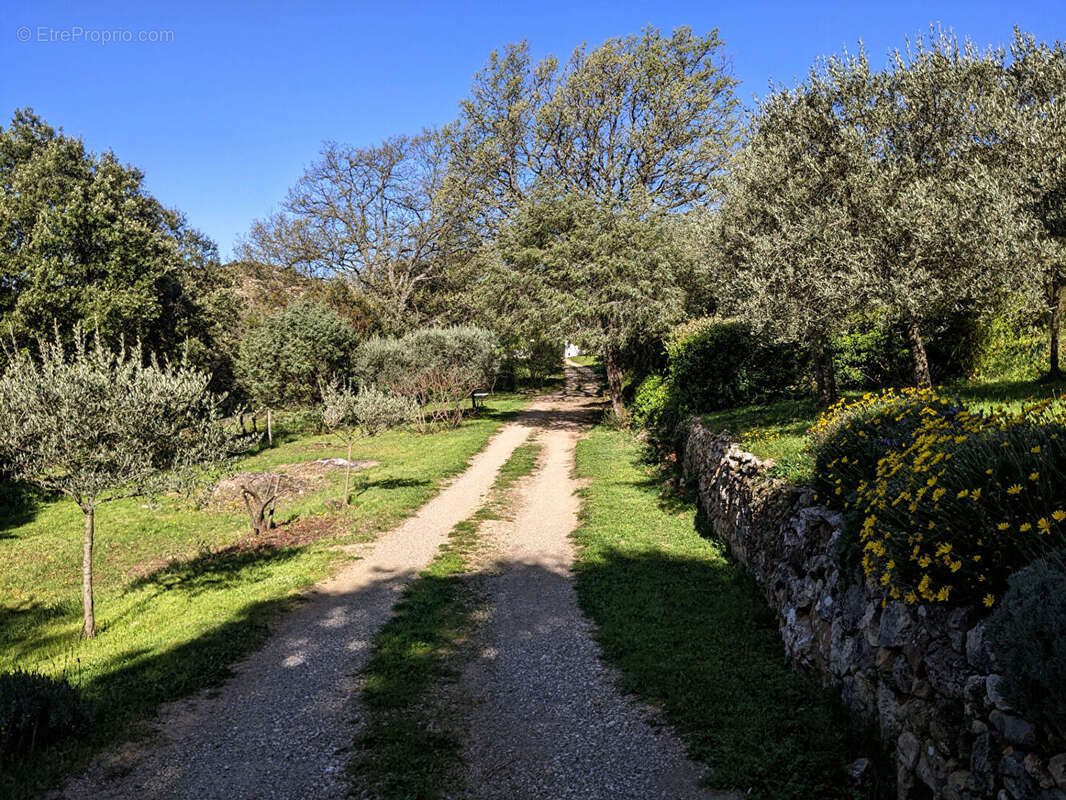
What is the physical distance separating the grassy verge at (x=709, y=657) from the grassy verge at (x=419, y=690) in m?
2.12

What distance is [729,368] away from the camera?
828 inches

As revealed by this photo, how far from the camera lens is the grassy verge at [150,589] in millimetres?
7406

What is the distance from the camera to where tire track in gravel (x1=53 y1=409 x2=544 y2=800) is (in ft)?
18.8

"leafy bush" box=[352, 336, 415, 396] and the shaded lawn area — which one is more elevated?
"leafy bush" box=[352, 336, 415, 396]

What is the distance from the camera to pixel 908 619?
5102mm

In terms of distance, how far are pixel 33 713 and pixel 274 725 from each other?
226 cm

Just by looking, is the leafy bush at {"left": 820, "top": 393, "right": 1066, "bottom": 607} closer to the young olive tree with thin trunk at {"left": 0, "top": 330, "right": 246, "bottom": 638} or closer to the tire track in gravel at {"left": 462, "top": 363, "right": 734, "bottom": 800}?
the tire track in gravel at {"left": 462, "top": 363, "right": 734, "bottom": 800}

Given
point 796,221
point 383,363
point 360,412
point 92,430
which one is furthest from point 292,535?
point 383,363

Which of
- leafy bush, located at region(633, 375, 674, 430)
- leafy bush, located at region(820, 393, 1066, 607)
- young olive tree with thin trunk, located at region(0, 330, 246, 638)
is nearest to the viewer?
leafy bush, located at region(820, 393, 1066, 607)

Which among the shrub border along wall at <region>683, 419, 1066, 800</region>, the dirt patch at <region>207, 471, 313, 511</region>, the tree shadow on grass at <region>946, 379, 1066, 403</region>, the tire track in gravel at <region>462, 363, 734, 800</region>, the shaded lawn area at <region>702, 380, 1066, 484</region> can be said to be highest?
the tree shadow on grass at <region>946, 379, 1066, 403</region>

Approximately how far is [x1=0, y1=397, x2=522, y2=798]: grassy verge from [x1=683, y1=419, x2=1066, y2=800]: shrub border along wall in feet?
23.9

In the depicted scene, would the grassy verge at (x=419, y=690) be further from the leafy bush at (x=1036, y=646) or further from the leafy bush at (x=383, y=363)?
the leafy bush at (x=383, y=363)

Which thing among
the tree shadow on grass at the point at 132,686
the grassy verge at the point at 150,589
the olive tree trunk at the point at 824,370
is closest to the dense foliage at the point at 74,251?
the grassy verge at the point at 150,589

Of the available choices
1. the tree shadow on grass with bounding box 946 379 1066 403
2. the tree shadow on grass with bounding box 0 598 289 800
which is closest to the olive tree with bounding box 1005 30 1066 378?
the tree shadow on grass with bounding box 946 379 1066 403
